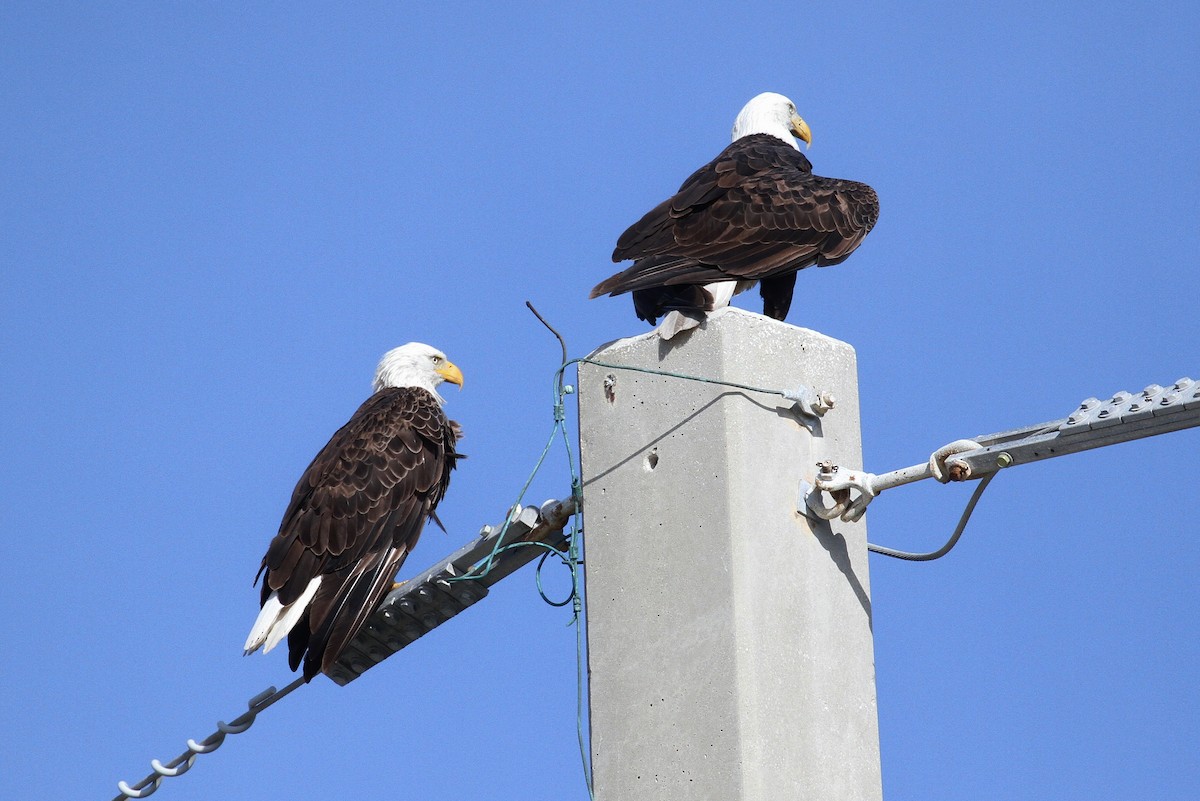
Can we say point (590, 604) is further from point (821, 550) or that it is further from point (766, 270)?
point (766, 270)

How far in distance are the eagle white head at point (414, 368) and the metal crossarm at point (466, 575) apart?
280 centimetres

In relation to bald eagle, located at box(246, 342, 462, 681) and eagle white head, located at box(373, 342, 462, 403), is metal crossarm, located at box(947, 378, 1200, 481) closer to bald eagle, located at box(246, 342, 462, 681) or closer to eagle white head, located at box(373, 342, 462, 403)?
bald eagle, located at box(246, 342, 462, 681)

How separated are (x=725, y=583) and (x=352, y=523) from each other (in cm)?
367

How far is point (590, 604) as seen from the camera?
4.79 metres

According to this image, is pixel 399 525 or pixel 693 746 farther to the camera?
pixel 399 525

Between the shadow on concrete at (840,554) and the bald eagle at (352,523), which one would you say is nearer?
the shadow on concrete at (840,554)

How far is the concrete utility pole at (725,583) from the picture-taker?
4.32 meters

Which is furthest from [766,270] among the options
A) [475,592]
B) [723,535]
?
[723,535]

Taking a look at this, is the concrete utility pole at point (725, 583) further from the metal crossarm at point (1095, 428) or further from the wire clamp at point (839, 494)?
the metal crossarm at point (1095, 428)

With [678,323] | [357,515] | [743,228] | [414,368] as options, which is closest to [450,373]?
[414,368]

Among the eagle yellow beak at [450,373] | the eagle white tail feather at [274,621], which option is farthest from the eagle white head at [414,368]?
the eagle white tail feather at [274,621]

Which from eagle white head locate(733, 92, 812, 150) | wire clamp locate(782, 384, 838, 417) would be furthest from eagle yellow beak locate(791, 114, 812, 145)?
wire clamp locate(782, 384, 838, 417)

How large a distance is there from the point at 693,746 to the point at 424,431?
4269 millimetres

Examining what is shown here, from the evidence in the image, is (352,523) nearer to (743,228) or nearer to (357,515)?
(357,515)
